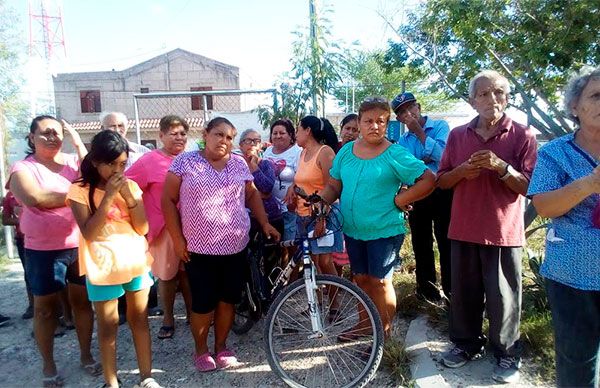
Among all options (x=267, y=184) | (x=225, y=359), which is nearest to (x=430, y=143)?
(x=267, y=184)

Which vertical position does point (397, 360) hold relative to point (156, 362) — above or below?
above

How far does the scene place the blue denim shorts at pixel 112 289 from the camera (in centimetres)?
269

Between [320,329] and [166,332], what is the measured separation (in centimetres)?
167

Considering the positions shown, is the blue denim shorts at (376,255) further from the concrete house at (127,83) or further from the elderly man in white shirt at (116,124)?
the concrete house at (127,83)

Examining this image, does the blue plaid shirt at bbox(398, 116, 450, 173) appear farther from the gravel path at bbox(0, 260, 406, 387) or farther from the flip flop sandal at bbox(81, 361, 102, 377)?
the flip flop sandal at bbox(81, 361, 102, 377)

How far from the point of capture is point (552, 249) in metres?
1.93

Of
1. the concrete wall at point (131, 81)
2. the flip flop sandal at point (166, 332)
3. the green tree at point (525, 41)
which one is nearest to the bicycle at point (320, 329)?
the flip flop sandal at point (166, 332)

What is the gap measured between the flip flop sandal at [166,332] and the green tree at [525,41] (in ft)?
13.1

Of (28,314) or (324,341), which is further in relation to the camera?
(28,314)

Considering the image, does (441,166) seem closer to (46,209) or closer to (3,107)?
(46,209)

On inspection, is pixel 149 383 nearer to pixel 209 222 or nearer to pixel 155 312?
pixel 209 222

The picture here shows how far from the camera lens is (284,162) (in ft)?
13.7

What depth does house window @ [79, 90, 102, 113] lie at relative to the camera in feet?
77.1

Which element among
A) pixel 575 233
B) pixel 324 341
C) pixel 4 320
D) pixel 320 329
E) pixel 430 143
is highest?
pixel 430 143
